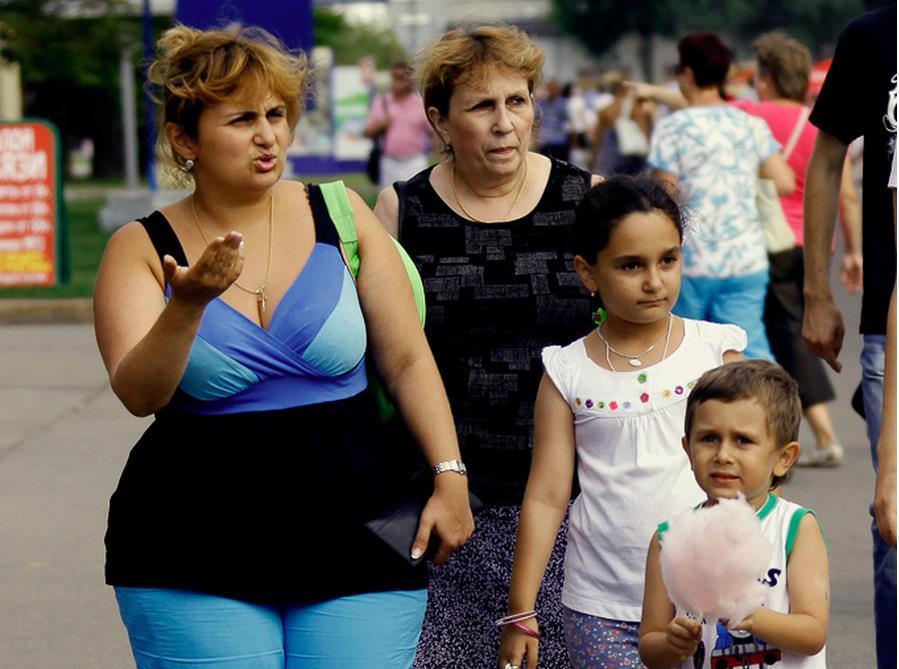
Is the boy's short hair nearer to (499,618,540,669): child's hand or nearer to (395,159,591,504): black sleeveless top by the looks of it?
(499,618,540,669): child's hand

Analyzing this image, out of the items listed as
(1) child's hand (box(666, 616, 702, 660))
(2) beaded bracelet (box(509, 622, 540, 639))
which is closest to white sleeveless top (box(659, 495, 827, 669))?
(1) child's hand (box(666, 616, 702, 660))

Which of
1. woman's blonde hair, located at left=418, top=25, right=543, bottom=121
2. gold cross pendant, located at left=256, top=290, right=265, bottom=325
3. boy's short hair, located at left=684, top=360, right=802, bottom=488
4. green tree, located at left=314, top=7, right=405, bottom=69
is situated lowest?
boy's short hair, located at left=684, top=360, right=802, bottom=488

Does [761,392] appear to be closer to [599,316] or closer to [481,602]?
[599,316]

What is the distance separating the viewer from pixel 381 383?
360 centimetres

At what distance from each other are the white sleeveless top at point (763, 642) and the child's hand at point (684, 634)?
0.11 m

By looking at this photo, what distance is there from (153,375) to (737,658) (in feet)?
3.73

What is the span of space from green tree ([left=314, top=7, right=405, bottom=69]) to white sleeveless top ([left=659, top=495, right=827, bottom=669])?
46031mm

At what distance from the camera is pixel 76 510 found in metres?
7.99

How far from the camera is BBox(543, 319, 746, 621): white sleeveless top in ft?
11.9

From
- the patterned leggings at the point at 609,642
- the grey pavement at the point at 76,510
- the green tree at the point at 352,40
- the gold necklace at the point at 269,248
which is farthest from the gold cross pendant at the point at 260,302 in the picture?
Answer: the green tree at the point at 352,40

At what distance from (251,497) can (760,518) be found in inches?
37.2

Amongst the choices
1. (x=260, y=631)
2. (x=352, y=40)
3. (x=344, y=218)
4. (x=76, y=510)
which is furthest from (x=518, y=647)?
(x=352, y=40)

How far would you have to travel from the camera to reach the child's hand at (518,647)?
3.70 metres

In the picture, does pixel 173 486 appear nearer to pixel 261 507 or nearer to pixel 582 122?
pixel 261 507
